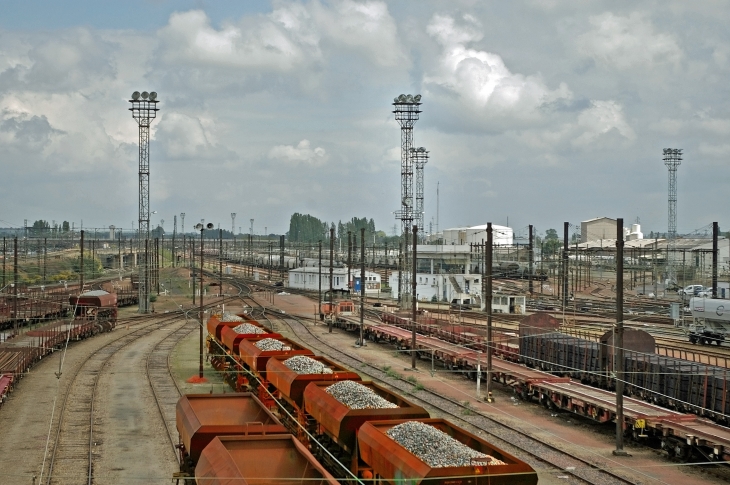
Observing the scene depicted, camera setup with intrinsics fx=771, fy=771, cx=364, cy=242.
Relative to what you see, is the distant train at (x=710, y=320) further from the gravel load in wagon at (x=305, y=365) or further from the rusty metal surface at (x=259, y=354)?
the gravel load in wagon at (x=305, y=365)

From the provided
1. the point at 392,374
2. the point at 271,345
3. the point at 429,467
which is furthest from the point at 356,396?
the point at 392,374

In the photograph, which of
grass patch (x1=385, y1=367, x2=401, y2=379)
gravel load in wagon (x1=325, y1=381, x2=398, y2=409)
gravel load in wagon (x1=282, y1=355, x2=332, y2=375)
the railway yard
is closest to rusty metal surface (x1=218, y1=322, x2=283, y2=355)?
the railway yard

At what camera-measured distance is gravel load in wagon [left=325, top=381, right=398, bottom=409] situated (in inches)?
755

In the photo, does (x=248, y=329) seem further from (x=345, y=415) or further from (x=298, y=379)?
(x=345, y=415)

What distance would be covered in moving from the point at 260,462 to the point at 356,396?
5.61m

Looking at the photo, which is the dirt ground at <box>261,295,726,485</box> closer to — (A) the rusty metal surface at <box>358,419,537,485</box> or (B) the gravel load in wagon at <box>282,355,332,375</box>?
(A) the rusty metal surface at <box>358,419,537,485</box>

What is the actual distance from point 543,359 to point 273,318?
34.4 m

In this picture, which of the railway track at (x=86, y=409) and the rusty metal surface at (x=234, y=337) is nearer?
the railway track at (x=86, y=409)

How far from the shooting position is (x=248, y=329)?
1464 inches

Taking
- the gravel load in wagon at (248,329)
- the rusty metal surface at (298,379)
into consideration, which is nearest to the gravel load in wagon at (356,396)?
the rusty metal surface at (298,379)

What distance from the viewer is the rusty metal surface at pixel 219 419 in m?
16.6

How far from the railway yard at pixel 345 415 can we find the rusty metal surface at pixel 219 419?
10cm

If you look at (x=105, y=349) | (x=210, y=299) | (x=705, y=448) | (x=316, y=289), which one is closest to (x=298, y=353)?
(x=705, y=448)

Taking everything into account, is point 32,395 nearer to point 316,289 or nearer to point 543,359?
point 543,359
